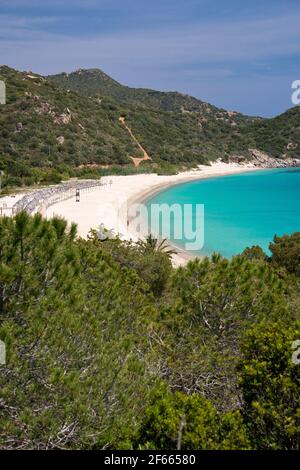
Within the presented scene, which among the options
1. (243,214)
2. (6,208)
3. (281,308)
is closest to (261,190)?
(243,214)

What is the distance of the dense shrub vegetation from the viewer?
4.70 meters

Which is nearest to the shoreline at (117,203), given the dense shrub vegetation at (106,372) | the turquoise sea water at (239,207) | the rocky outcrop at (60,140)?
the turquoise sea water at (239,207)

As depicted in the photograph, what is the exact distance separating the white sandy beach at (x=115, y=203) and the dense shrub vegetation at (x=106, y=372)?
32.0 ft

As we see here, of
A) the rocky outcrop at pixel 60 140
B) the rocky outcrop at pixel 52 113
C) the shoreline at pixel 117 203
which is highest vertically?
the rocky outcrop at pixel 52 113

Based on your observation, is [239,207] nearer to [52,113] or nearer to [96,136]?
[96,136]

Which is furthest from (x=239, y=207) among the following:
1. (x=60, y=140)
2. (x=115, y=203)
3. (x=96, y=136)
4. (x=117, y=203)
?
(x=96, y=136)

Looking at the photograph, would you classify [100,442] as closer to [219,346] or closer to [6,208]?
[219,346]

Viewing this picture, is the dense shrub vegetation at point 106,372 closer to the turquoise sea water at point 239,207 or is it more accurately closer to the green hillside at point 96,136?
the turquoise sea water at point 239,207

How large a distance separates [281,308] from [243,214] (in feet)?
116

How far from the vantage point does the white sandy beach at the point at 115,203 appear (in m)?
27.0

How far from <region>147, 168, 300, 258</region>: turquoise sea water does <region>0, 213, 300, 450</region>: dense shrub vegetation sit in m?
18.6

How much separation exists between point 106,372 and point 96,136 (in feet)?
209

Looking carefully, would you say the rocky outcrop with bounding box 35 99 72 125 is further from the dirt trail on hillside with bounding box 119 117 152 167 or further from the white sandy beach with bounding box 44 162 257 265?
the white sandy beach with bounding box 44 162 257 265

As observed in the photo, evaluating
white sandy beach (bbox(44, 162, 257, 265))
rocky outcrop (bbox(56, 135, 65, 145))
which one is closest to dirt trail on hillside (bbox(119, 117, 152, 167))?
white sandy beach (bbox(44, 162, 257, 265))
